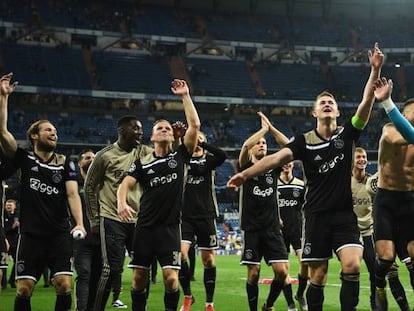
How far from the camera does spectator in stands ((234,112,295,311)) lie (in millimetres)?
9312

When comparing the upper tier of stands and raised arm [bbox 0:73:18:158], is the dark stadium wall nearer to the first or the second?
the upper tier of stands

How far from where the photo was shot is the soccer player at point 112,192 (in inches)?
328

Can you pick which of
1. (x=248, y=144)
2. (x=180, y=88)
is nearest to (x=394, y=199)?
(x=248, y=144)

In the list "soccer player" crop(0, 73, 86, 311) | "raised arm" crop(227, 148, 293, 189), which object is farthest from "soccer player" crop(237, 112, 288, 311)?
"soccer player" crop(0, 73, 86, 311)

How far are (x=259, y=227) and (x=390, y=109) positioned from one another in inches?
142

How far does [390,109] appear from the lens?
649cm

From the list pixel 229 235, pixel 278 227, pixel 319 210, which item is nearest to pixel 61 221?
pixel 319 210

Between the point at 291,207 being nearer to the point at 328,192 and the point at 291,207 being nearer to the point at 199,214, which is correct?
the point at 199,214

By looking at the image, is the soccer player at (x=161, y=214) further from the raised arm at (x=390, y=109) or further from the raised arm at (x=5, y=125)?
the raised arm at (x=390, y=109)

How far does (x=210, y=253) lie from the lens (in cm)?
1012

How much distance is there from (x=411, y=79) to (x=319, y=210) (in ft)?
170

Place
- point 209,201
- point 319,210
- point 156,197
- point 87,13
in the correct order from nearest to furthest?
point 319,210 < point 156,197 < point 209,201 < point 87,13

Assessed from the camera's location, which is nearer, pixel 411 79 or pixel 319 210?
pixel 319 210

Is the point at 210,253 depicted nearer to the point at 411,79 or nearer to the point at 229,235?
the point at 229,235
